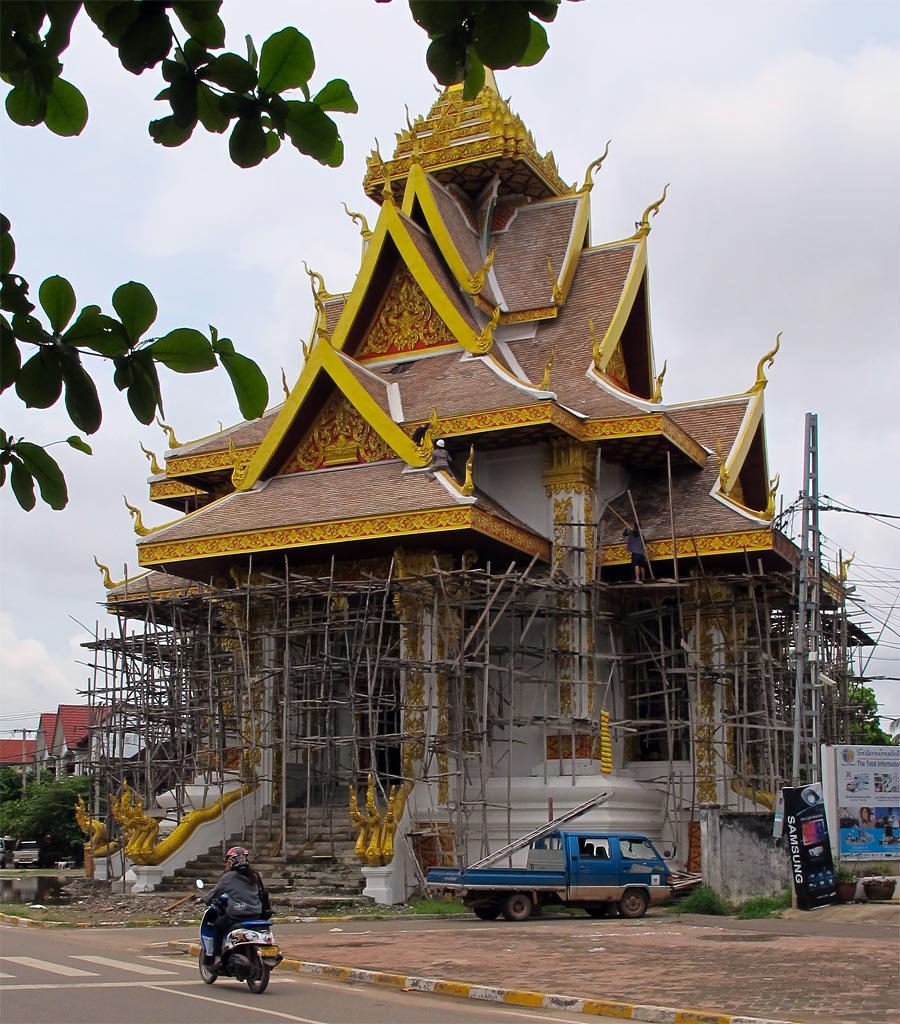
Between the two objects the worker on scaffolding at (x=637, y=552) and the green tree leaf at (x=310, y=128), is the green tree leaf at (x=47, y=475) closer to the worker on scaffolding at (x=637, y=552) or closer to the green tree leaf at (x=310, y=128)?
the green tree leaf at (x=310, y=128)

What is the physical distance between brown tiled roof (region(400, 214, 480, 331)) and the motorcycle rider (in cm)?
1341

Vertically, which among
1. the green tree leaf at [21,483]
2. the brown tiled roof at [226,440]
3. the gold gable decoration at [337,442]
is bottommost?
the green tree leaf at [21,483]

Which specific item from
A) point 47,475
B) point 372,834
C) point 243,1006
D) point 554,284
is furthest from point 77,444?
point 554,284

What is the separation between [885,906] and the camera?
14.7 m

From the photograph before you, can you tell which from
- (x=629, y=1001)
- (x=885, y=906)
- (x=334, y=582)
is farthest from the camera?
(x=334, y=582)

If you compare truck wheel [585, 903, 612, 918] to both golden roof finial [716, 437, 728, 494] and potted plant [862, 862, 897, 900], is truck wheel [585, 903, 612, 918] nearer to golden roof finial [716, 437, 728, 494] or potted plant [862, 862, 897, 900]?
potted plant [862, 862, 897, 900]

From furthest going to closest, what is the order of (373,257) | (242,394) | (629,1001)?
1. (373,257)
2. (629,1001)
3. (242,394)

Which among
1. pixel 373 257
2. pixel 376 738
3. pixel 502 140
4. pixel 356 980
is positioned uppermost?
pixel 502 140

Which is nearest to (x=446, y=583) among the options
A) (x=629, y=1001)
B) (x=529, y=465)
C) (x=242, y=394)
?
(x=529, y=465)

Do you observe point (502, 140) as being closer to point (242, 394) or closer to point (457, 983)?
point (457, 983)

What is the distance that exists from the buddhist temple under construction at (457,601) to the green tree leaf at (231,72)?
15182 millimetres

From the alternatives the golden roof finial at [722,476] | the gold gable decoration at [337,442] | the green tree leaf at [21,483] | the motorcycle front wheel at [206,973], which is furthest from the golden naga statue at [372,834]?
the green tree leaf at [21,483]

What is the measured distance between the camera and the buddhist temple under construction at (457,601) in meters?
18.6

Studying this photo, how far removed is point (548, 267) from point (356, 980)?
578 inches
